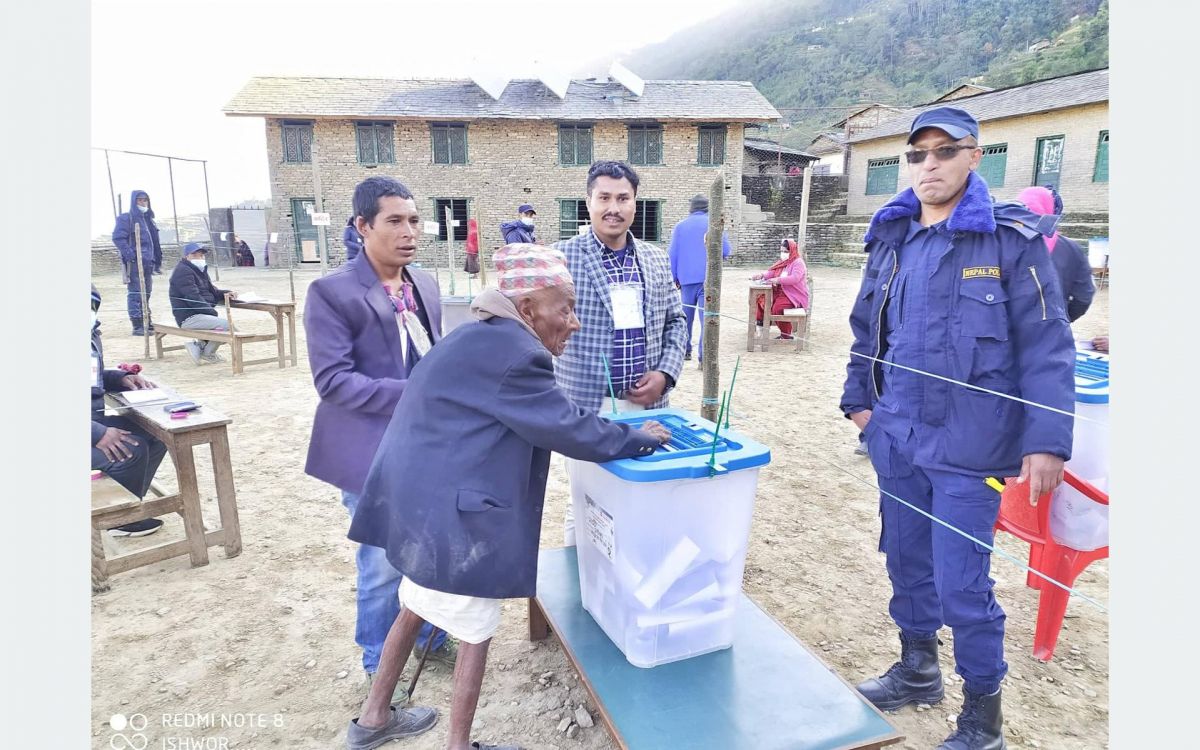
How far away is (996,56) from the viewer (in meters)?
57.4

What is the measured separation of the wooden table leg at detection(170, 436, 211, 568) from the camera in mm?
3328

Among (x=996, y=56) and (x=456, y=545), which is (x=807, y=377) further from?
(x=996, y=56)

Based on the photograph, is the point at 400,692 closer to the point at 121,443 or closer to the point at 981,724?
the point at 121,443

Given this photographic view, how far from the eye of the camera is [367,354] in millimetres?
2369

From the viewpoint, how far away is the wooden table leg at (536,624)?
A: 2.76 meters

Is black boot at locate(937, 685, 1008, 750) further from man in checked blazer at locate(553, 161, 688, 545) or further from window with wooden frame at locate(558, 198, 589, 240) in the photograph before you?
window with wooden frame at locate(558, 198, 589, 240)

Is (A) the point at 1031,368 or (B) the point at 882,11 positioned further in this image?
(B) the point at 882,11

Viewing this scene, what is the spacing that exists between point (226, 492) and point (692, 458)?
9.23ft

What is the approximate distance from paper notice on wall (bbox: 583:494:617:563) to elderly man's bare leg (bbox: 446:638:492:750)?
45 centimetres

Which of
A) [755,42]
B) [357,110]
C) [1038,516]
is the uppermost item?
[755,42]

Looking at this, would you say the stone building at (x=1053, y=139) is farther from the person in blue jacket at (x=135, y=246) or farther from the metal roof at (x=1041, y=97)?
the person in blue jacket at (x=135, y=246)

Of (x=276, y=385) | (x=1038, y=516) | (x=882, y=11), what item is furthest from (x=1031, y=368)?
(x=882, y=11)

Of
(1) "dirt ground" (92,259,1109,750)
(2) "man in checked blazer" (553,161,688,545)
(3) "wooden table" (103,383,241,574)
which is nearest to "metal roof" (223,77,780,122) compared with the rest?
(1) "dirt ground" (92,259,1109,750)

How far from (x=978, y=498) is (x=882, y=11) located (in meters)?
99.5
